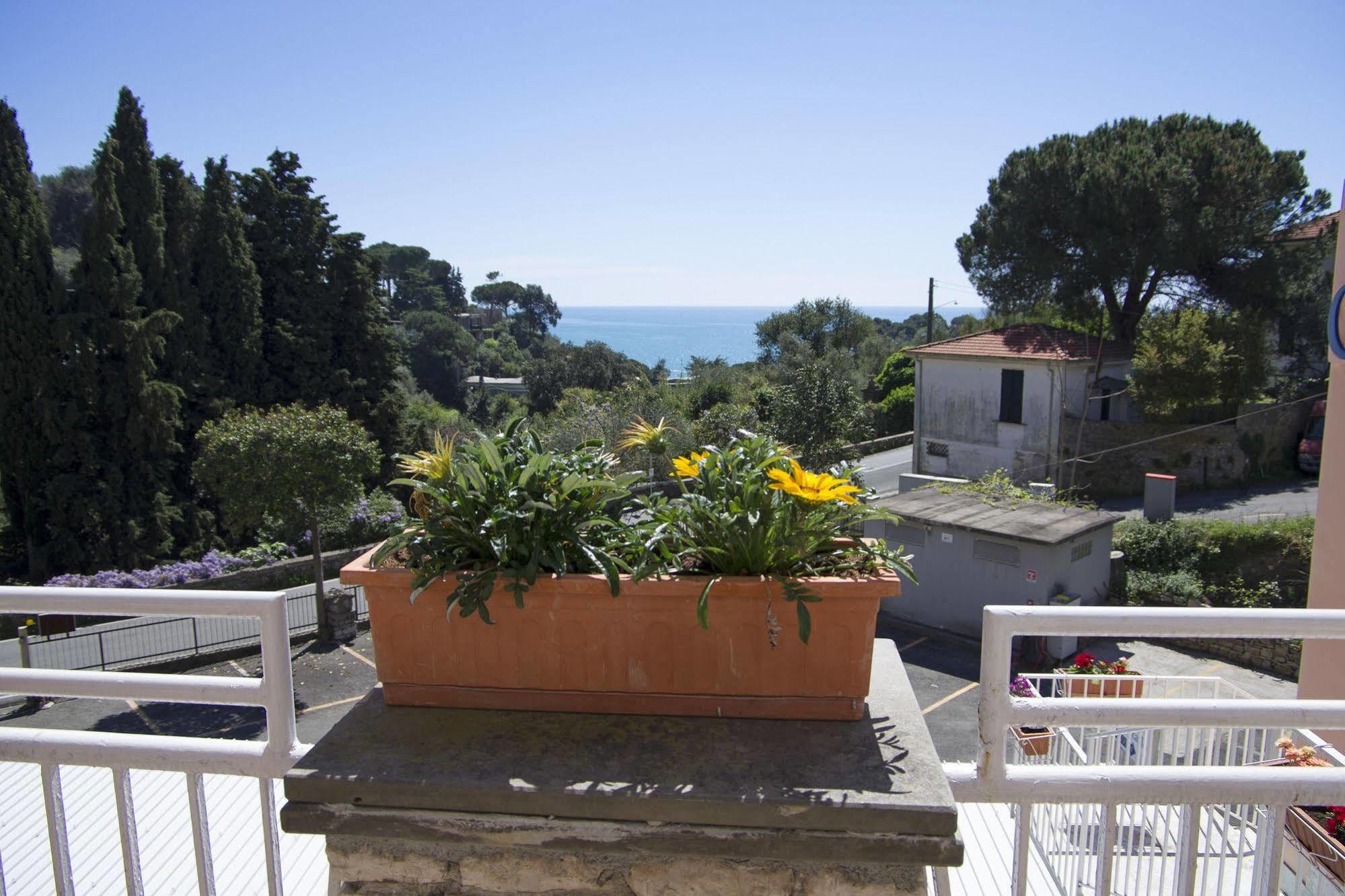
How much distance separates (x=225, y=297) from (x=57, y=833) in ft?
74.7

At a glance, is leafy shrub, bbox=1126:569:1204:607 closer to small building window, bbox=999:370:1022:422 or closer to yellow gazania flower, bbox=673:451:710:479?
small building window, bbox=999:370:1022:422

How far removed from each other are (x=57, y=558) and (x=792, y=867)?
69.8 ft

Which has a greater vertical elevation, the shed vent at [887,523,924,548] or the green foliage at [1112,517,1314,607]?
the shed vent at [887,523,924,548]

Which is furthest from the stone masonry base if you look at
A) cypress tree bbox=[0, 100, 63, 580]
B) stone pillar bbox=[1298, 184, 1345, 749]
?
cypress tree bbox=[0, 100, 63, 580]

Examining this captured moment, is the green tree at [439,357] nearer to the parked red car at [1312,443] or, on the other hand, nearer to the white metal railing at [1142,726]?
the parked red car at [1312,443]

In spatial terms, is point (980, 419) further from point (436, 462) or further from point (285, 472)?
point (436, 462)

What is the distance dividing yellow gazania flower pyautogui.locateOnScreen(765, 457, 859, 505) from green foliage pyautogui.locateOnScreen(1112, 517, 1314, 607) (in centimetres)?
1376

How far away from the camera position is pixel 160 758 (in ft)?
5.73

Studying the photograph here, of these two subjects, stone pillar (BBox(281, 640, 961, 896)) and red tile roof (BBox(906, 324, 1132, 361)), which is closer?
stone pillar (BBox(281, 640, 961, 896))

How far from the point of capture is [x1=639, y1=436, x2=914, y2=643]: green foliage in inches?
68.7

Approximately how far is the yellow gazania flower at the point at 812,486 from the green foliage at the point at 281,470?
11.3 m

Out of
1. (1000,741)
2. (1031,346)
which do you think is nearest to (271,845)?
(1000,741)

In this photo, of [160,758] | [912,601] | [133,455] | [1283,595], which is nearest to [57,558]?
[133,455]

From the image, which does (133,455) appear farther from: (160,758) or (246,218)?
(160,758)
